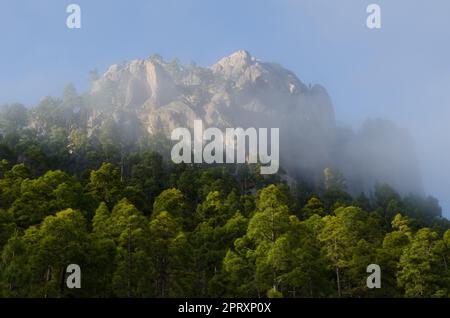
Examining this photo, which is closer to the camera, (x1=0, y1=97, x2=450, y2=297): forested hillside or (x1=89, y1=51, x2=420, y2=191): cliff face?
(x1=0, y1=97, x2=450, y2=297): forested hillside

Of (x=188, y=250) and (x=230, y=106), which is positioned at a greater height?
(x=230, y=106)

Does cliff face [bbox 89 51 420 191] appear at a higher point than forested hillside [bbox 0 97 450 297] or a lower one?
higher

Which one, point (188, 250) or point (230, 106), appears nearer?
point (188, 250)

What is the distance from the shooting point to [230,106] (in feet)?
462

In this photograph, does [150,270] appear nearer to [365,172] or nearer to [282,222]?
[282,222]

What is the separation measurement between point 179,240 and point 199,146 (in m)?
70.6

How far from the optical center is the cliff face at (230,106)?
427 feet

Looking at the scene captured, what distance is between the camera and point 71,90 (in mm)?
132875

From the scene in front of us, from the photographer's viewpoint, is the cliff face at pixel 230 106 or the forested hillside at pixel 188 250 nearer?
the forested hillside at pixel 188 250

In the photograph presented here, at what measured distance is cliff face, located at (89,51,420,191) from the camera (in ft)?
427

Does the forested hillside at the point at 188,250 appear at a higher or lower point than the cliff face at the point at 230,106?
lower
